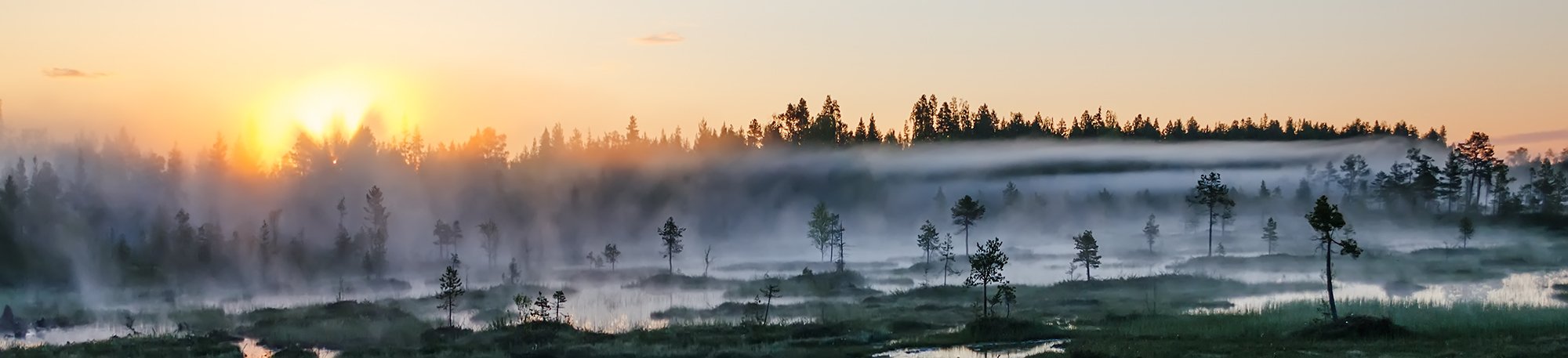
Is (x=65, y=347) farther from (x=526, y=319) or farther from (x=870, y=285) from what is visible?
(x=870, y=285)

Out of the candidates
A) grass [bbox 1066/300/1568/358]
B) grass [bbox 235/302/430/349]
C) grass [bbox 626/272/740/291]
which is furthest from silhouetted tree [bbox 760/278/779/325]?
grass [bbox 235/302/430/349]

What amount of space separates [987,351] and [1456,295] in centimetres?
6557

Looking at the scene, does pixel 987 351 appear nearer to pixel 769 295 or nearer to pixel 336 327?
pixel 769 295

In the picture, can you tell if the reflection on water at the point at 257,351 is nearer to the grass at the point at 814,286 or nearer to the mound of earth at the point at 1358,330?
the grass at the point at 814,286

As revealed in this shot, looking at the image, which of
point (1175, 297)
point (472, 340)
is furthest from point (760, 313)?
point (1175, 297)

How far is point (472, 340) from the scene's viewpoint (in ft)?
334

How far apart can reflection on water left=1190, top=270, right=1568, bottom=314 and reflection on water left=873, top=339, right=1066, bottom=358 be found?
1123 inches

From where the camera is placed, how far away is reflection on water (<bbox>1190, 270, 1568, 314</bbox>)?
11870cm

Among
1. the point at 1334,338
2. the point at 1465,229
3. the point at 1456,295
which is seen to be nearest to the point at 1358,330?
the point at 1334,338

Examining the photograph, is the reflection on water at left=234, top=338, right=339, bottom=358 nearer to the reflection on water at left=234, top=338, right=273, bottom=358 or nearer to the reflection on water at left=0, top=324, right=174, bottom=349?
the reflection on water at left=234, top=338, right=273, bottom=358

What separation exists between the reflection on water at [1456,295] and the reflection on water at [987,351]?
2851 centimetres

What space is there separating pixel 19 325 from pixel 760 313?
73.5 m

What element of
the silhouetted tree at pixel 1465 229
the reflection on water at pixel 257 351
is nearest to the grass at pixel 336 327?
the reflection on water at pixel 257 351

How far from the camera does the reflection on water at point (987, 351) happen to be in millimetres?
88000
